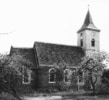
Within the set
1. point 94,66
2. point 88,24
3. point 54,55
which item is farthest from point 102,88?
point 88,24

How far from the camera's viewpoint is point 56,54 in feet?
106

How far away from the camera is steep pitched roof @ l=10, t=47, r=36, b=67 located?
3028cm

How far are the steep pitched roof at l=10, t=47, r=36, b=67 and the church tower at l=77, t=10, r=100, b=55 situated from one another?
11940mm

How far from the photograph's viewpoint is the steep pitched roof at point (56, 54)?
99.5ft

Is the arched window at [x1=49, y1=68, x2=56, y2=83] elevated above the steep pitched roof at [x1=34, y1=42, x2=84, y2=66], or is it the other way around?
the steep pitched roof at [x1=34, y1=42, x2=84, y2=66]

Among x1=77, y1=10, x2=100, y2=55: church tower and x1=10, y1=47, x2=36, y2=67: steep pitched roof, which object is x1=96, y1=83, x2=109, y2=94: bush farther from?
x1=10, y1=47, x2=36, y2=67: steep pitched roof

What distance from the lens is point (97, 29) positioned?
37281 millimetres

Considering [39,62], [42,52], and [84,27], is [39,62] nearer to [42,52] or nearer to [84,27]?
[42,52]

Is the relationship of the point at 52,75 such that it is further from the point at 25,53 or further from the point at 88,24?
the point at 88,24

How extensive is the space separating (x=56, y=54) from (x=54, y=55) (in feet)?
2.02

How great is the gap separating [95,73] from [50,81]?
33.8 feet

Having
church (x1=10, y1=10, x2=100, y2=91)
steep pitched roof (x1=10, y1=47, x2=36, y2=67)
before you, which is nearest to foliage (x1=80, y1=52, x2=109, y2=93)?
church (x1=10, y1=10, x2=100, y2=91)

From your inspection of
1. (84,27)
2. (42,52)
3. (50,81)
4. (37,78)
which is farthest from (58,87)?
(84,27)

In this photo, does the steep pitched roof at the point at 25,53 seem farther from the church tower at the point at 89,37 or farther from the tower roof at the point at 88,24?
the tower roof at the point at 88,24
